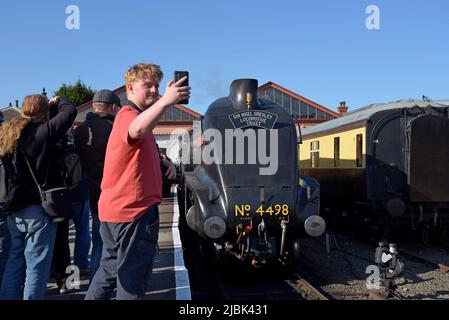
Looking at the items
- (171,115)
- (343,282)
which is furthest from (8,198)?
(171,115)

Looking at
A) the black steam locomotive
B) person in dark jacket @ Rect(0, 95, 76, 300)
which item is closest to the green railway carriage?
the black steam locomotive

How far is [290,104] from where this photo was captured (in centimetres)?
4456

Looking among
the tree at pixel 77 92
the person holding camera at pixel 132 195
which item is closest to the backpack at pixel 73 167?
the person holding camera at pixel 132 195

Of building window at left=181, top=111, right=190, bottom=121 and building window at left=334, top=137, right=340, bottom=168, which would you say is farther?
building window at left=181, top=111, right=190, bottom=121

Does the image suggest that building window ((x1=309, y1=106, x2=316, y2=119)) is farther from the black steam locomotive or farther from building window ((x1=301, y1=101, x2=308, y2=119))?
the black steam locomotive

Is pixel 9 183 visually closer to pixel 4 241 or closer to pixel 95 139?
pixel 4 241

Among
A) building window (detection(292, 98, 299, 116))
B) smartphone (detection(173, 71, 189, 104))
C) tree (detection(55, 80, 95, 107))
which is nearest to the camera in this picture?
smartphone (detection(173, 71, 189, 104))

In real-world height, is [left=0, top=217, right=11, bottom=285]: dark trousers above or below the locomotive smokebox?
below

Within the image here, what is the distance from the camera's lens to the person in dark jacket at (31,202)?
13.5 ft

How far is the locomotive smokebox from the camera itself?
313 inches

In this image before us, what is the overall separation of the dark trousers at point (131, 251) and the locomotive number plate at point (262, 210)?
11.8 feet

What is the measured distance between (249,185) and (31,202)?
3852 millimetres

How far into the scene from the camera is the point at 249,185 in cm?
743
